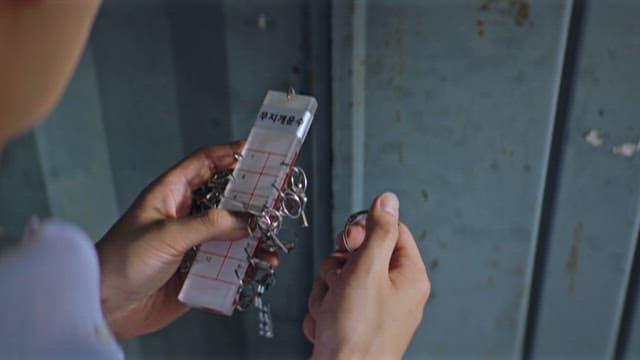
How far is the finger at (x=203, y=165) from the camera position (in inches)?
30.1

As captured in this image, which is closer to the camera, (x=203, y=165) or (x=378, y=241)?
(x=378, y=241)

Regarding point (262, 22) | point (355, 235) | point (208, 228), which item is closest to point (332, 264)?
point (355, 235)

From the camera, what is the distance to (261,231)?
682 mm

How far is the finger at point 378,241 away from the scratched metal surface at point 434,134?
5.7 inches

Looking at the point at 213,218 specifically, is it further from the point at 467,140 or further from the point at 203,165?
the point at 467,140

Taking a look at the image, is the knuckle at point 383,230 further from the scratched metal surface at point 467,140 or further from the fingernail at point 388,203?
the scratched metal surface at point 467,140

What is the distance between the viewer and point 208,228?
26.5 inches

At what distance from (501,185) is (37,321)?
1.82 feet

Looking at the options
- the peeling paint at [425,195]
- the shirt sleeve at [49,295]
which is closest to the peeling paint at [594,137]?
the peeling paint at [425,195]

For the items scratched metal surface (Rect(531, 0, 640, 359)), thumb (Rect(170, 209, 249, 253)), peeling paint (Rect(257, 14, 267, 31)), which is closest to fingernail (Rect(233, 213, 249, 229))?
thumb (Rect(170, 209, 249, 253))

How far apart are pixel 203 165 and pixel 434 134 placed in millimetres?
263

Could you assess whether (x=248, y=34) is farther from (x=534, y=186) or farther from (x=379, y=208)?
(x=534, y=186)

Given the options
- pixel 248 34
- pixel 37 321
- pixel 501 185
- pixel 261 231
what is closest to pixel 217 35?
pixel 248 34

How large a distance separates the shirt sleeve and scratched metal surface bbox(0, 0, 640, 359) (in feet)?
1.40
